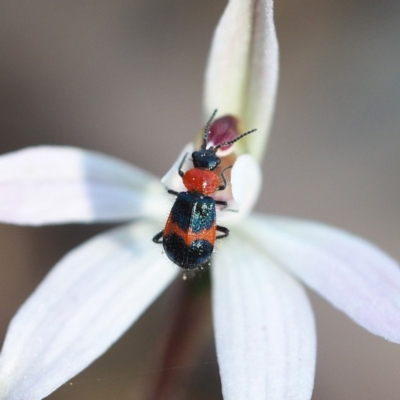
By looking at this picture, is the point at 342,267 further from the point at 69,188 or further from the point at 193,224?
the point at 69,188

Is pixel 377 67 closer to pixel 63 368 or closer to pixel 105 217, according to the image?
pixel 105 217

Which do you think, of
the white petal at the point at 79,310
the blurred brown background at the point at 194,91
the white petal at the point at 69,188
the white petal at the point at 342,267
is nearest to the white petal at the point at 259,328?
the white petal at the point at 342,267

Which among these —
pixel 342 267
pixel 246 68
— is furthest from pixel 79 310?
pixel 246 68

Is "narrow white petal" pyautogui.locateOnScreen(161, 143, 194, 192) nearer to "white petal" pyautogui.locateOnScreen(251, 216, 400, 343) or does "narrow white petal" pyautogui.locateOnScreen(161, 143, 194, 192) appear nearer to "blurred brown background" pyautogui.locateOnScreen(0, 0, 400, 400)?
"white petal" pyautogui.locateOnScreen(251, 216, 400, 343)

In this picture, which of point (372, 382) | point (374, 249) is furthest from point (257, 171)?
point (372, 382)

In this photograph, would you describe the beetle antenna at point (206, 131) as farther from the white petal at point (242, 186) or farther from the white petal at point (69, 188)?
the white petal at point (69, 188)
